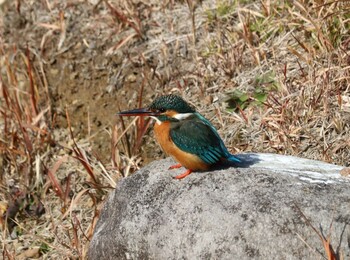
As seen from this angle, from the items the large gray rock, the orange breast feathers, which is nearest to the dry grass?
the large gray rock

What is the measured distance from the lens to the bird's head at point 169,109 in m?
4.78

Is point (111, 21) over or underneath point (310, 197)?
over

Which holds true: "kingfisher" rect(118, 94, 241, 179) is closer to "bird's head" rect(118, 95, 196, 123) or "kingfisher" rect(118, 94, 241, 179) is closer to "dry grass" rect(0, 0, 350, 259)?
"bird's head" rect(118, 95, 196, 123)

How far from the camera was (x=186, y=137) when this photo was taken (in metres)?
4.65

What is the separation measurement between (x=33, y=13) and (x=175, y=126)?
3.73 metres

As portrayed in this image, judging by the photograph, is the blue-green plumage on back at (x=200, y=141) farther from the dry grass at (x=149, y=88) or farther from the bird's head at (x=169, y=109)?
the dry grass at (x=149, y=88)

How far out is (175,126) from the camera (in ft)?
15.6

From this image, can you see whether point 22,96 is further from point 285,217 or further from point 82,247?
point 285,217

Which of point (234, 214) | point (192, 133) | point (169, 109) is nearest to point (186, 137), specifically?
point (192, 133)

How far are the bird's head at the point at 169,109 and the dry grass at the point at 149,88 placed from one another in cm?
117

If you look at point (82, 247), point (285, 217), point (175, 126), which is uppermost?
point (175, 126)

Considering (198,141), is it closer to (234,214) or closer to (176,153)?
(176,153)

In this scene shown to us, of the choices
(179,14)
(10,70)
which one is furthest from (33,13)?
(179,14)

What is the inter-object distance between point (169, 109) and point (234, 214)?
2.84 ft
